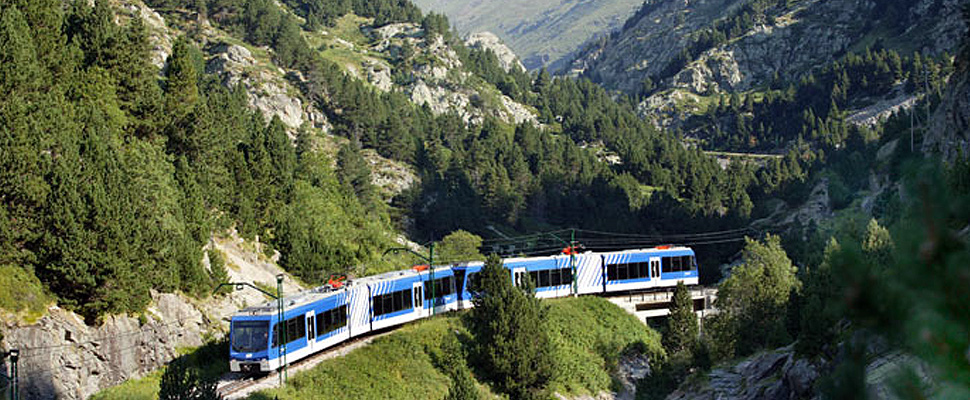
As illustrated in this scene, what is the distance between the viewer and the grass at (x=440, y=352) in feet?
115

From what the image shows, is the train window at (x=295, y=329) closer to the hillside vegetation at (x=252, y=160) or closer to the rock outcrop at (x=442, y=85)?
the hillside vegetation at (x=252, y=160)

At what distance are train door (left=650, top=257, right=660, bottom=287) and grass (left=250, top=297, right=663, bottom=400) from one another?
3354mm

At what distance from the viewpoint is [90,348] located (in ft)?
106

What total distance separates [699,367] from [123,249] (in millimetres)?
34694

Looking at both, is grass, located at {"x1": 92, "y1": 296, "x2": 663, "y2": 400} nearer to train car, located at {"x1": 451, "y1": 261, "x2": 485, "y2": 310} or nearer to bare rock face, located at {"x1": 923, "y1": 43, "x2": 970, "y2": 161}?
train car, located at {"x1": 451, "y1": 261, "x2": 485, "y2": 310}

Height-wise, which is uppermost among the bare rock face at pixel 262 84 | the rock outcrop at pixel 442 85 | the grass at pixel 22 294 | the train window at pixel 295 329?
the rock outcrop at pixel 442 85

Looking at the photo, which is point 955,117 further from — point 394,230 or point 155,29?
point 155,29

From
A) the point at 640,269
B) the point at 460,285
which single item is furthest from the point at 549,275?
the point at 460,285

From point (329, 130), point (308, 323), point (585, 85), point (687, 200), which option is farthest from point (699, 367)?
point (585, 85)

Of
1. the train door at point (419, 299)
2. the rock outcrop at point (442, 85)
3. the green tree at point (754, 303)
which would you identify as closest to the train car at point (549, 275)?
the train door at point (419, 299)

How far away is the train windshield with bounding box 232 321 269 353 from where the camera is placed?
111 feet

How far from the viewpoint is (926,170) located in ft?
9.11

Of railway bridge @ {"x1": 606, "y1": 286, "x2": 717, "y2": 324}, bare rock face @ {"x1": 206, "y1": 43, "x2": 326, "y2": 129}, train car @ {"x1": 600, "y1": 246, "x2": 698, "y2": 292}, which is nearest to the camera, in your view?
train car @ {"x1": 600, "y1": 246, "x2": 698, "y2": 292}

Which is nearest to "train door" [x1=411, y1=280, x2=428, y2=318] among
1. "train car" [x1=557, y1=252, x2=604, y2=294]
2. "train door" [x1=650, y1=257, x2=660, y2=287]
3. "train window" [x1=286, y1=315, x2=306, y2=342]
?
"train window" [x1=286, y1=315, x2=306, y2=342]
